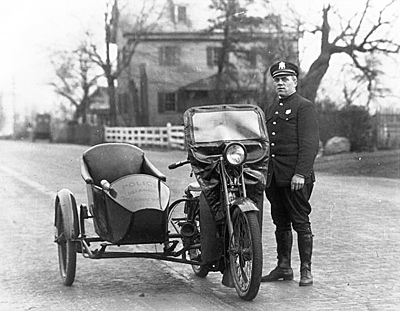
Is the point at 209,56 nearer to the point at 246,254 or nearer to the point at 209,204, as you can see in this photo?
the point at 209,204

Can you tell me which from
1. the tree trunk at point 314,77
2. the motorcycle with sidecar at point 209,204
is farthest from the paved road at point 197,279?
the tree trunk at point 314,77

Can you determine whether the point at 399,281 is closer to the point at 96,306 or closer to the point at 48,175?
the point at 96,306

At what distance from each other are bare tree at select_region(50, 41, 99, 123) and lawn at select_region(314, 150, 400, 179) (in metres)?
31.7

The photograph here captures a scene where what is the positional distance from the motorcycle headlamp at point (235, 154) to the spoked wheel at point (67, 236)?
5.43ft

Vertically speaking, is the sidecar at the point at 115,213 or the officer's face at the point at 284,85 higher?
the officer's face at the point at 284,85

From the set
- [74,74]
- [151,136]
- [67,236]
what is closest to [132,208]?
[67,236]

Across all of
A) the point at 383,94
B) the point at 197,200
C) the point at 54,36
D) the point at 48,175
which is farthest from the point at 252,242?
the point at 54,36

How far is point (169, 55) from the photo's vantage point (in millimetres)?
58625

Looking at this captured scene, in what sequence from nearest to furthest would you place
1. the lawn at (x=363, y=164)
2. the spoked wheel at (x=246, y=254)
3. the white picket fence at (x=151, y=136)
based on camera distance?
the spoked wheel at (x=246, y=254)
the lawn at (x=363, y=164)
the white picket fence at (x=151, y=136)

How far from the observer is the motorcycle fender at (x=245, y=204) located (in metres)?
6.37

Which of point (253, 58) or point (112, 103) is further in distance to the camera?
point (112, 103)

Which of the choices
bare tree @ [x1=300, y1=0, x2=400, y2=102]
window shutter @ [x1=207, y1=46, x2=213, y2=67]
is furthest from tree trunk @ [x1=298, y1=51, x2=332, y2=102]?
window shutter @ [x1=207, y1=46, x2=213, y2=67]

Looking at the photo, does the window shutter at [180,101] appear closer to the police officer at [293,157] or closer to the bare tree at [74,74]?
the bare tree at [74,74]

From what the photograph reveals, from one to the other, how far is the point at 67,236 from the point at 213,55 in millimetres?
46752
